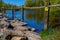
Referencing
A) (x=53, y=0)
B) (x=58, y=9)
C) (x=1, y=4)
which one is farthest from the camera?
(x=1, y=4)

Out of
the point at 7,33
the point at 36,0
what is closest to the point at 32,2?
the point at 36,0

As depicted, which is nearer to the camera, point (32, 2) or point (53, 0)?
point (53, 0)

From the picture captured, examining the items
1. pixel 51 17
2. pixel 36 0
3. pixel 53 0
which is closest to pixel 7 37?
pixel 51 17

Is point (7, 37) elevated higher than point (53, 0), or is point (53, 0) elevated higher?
point (53, 0)

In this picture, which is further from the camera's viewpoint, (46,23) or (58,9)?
(58,9)

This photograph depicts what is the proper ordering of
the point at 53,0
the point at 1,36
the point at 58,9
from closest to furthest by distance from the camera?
1. the point at 1,36
2. the point at 58,9
3. the point at 53,0

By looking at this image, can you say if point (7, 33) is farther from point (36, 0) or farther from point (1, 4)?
point (1, 4)

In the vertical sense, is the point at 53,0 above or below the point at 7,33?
above

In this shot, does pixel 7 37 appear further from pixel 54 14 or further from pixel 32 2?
pixel 32 2

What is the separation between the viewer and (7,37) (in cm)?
495

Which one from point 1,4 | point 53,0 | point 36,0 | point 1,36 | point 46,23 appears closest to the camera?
point 1,36

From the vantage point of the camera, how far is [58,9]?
27.2 ft

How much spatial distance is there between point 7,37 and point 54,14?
4272 mm

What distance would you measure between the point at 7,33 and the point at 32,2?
10.5 metres
